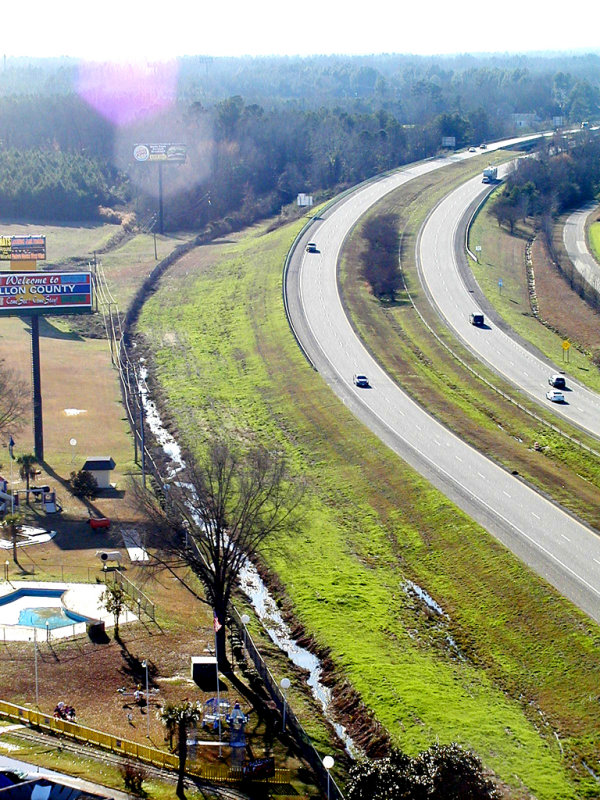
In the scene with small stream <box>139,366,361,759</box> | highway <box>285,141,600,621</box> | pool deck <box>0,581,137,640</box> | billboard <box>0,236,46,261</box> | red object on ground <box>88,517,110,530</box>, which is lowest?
small stream <box>139,366,361,759</box>

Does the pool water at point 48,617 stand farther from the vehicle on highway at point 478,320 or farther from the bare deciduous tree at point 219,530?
the vehicle on highway at point 478,320

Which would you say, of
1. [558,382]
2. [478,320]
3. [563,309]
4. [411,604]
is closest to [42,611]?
[411,604]


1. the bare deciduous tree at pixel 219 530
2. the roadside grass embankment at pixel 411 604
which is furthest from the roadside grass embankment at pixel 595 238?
the bare deciduous tree at pixel 219 530

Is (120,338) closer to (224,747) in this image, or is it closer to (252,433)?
(252,433)

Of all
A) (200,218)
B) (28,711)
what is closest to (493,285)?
(200,218)

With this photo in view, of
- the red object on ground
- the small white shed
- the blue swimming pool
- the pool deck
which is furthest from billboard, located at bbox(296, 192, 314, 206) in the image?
the blue swimming pool

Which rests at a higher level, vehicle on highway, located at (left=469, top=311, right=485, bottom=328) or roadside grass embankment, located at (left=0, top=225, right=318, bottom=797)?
vehicle on highway, located at (left=469, top=311, right=485, bottom=328)

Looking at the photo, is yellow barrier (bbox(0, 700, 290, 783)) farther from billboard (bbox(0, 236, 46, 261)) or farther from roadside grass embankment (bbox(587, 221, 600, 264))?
roadside grass embankment (bbox(587, 221, 600, 264))
